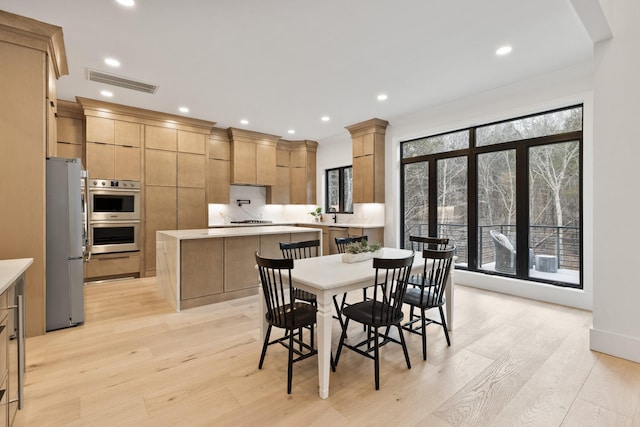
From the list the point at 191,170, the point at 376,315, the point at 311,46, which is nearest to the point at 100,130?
the point at 191,170

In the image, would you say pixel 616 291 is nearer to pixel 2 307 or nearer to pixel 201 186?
pixel 2 307

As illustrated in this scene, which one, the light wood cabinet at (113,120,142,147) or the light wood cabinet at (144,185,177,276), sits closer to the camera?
the light wood cabinet at (113,120,142,147)

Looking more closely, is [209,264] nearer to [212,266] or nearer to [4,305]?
[212,266]

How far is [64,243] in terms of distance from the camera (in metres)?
3.12

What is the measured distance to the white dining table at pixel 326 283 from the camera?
6.53 feet

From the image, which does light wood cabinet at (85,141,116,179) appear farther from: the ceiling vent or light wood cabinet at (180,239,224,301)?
light wood cabinet at (180,239,224,301)

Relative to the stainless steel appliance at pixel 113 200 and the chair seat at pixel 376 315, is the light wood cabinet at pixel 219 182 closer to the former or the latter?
the stainless steel appliance at pixel 113 200

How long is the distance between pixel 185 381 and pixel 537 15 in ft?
13.6

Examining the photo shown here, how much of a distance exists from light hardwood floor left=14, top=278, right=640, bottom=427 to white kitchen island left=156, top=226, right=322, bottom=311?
59 cm

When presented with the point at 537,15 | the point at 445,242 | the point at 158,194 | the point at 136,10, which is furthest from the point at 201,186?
the point at 537,15

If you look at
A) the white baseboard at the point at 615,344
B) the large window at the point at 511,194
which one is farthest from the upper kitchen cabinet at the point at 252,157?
the white baseboard at the point at 615,344

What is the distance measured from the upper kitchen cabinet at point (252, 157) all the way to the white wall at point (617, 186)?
5701mm

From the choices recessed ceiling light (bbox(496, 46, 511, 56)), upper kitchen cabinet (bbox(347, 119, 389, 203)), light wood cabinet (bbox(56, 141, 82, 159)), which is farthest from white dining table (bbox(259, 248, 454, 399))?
light wood cabinet (bbox(56, 141, 82, 159))

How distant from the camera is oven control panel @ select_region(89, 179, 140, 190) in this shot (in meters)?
4.92
